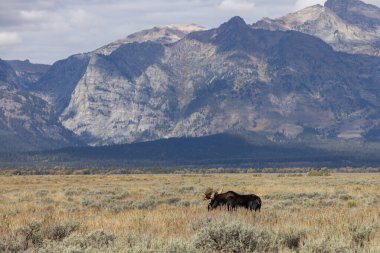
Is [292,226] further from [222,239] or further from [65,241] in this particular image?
[65,241]

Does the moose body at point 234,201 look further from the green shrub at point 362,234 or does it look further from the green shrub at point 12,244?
the green shrub at point 12,244

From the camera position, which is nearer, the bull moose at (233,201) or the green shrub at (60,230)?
the green shrub at (60,230)

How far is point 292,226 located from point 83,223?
564 centimetres

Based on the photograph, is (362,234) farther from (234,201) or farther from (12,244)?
(234,201)

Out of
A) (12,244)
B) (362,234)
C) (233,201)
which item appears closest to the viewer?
(12,244)

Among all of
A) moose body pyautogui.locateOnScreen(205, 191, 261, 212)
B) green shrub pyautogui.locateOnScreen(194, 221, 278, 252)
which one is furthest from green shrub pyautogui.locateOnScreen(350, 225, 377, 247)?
moose body pyautogui.locateOnScreen(205, 191, 261, 212)

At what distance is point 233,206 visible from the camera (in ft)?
70.9

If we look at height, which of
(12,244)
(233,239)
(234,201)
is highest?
(234,201)

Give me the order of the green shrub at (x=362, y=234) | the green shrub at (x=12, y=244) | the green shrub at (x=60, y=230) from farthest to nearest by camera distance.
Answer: the green shrub at (x=60, y=230) < the green shrub at (x=362, y=234) < the green shrub at (x=12, y=244)

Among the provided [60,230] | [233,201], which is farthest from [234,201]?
[60,230]

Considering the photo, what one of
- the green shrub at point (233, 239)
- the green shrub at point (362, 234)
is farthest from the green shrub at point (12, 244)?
the green shrub at point (362, 234)

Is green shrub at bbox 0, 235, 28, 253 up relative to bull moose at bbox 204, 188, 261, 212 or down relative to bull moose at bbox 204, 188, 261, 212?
down

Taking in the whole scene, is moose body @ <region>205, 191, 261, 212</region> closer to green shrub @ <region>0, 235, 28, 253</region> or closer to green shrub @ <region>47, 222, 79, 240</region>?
green shrub @ <region>47, 222, 79, 240</region>

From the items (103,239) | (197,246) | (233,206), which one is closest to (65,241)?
(103,239)
